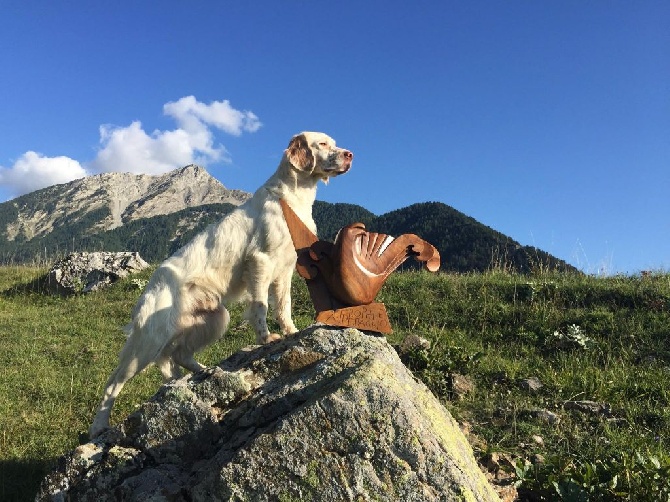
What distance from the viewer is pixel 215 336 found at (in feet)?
15.4

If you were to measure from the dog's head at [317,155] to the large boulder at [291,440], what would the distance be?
1.87m

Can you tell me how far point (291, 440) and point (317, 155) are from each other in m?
3.00

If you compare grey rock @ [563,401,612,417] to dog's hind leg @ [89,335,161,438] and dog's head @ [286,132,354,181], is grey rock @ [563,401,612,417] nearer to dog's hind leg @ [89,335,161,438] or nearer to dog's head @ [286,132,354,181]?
dog's head @ [286,132,354,181]

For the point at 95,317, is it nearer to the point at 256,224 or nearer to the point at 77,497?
the point at 256,224

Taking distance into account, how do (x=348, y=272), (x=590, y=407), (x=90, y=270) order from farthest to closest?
1. (x=90, y=270)
2. (x=590, y=407)
3. (x=348, y=272)

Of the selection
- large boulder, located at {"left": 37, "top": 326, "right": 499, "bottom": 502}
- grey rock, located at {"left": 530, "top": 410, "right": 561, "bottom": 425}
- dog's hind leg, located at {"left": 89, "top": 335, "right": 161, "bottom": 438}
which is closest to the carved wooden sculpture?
large boulder, located at {"left": 37, "top": 326, "right": 499, "bottom": 502}

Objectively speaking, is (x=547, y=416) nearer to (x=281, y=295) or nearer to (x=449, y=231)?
(x=281, y=295)

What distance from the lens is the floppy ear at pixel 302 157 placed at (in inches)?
187

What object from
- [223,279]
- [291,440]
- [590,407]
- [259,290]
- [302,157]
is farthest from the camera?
[590,407]

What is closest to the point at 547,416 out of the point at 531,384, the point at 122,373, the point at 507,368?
the point at 531,384

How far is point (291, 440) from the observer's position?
2.32 m

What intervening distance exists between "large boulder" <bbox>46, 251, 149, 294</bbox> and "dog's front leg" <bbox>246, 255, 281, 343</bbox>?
10.1 meters

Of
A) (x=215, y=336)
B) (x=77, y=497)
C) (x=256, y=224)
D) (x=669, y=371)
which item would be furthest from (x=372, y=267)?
(x=669, y=371)

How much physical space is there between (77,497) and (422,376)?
4.12m
